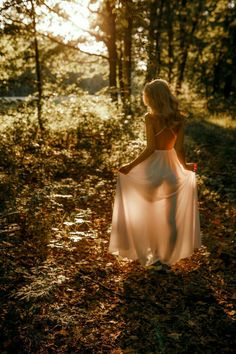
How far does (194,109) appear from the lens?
2814cm

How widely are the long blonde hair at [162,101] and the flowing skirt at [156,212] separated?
50 centimetres

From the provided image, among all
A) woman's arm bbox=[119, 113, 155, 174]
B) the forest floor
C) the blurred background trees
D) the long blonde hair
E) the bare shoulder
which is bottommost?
the forest floor

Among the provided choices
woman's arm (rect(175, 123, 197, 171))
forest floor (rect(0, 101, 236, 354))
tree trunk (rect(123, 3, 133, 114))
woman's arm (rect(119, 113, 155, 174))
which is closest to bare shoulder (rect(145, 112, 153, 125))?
woman's arm (rect(119, 113, 155, 174))

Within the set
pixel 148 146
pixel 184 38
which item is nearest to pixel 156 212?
pixel 148 146

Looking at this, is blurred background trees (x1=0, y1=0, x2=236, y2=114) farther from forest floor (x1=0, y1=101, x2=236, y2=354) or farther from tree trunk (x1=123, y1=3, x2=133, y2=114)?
forest floor (x1=0, y1=101, x2=236, y2=354)

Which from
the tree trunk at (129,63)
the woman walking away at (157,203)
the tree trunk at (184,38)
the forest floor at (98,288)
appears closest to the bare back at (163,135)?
the woman walking away at (157,203)

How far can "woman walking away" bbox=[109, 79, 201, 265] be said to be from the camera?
5133 mm

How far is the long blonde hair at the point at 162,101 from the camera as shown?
465 cm

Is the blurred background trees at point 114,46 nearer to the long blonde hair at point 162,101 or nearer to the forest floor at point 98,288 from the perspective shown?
the long blonde hair at point 162,101

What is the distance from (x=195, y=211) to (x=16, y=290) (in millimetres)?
2637

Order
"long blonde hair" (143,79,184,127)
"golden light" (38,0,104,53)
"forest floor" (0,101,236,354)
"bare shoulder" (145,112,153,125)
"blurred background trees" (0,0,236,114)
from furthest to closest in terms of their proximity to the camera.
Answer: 1. "golden light" (38,0,104,53)
2. "blurred background trees" (0,0,236,114)
3. "bare shoulder" (145,112,153,125)
4. "long blonde hair" (143,79,184,127)
5. "forest floor" (0,101,236,354)

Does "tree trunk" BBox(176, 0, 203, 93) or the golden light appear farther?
"tree trunk" BBox(176, 0, 203, 93)

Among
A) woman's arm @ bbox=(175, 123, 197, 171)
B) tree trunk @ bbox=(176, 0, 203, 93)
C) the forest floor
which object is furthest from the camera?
tree trunk @ bbox=(176, 0, 203, 93)

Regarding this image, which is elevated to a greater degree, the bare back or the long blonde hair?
the long blonde hair
